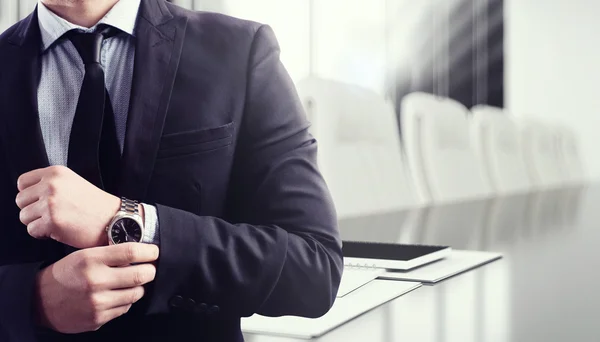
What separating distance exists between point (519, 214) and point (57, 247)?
1.46 meters

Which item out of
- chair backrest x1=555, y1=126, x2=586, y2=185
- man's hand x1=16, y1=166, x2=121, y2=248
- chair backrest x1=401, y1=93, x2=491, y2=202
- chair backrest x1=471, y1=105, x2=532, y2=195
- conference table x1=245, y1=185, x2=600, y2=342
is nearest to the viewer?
man's hand x1=16, y1=166, x2=121, y2=248

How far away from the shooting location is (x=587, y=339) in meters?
0.61

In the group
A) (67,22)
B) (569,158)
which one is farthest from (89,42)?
(569,158)

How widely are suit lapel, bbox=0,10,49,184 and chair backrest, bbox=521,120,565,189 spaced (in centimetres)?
396

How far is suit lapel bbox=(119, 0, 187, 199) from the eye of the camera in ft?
1.40

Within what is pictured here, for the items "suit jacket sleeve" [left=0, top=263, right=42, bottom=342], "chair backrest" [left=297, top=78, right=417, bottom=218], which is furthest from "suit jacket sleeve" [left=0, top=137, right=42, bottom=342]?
"chair backrest" [left=297, top=78, right=417, bottom=218]

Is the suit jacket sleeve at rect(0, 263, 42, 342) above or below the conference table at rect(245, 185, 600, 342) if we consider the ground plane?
above

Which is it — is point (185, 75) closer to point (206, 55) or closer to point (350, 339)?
point (206, 55)

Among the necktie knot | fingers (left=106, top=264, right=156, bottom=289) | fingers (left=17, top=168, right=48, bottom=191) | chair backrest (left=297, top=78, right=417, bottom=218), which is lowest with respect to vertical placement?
chair backrest (left=297, top=78, right=417, bottom=218)

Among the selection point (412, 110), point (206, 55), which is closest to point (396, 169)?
point (412, 110)

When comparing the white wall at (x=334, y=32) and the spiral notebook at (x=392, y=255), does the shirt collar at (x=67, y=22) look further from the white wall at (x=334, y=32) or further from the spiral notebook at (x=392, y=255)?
the white wall at (x=334, y=32)

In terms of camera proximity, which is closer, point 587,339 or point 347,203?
point 587,339

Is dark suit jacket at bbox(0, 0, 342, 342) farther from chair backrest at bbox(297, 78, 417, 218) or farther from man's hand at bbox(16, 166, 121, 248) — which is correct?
chair backrest at bbox(297, 78, 417, 218)

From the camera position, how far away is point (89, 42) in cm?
45
